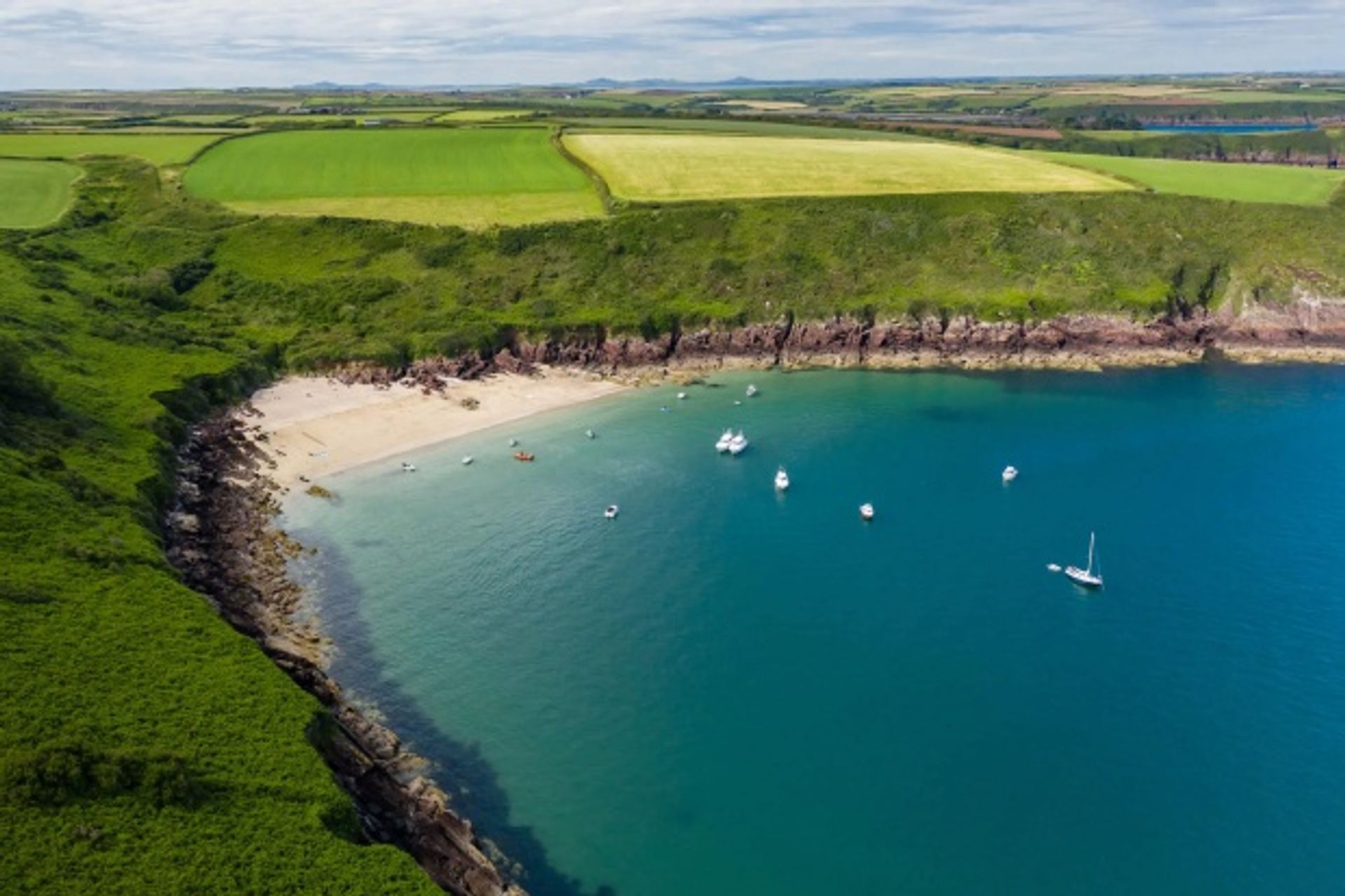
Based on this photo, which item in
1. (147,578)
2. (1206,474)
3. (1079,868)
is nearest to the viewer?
(1079,868)

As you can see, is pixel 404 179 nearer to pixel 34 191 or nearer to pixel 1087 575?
pixel 34 191

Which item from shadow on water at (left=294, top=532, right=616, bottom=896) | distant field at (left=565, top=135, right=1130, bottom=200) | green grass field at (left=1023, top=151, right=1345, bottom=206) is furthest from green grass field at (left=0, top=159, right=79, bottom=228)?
green grass field at (left=1023, top=151, right=1345, bottom=206)

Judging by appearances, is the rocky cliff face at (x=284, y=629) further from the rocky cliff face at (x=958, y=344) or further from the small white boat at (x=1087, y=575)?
the small white boat at (x=1087, y=575)

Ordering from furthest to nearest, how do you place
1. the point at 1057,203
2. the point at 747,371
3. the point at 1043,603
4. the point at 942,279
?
the point at 1057,203 < the point at 942,279 < the point at 747,371 < the point at 1043,603

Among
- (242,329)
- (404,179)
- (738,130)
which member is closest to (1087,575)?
(242,329)

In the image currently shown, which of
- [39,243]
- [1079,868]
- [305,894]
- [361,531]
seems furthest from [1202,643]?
[39,243]

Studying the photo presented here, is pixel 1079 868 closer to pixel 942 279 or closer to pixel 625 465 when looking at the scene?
pixel 625 465

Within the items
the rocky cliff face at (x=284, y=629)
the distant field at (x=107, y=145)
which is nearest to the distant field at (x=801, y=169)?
the distant field at (x=107, y=145)
